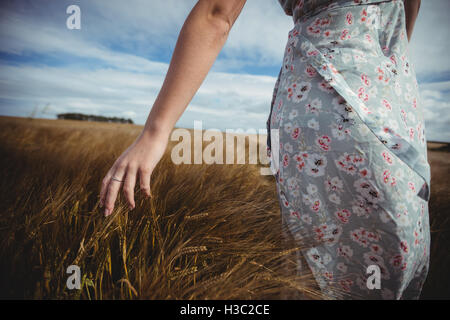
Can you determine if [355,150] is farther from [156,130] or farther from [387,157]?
[156,130]

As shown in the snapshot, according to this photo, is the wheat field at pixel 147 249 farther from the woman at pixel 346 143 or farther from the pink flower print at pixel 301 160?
the pink flower print at pixel 301 160

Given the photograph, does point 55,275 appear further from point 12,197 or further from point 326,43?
point 326,43

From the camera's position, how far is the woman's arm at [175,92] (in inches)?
17.9

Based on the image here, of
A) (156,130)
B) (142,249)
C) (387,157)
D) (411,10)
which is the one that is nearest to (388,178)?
(387,157)

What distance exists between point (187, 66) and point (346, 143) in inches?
16.8

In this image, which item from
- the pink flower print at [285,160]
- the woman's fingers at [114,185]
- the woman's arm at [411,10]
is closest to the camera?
the woman's fingers at [114,185]

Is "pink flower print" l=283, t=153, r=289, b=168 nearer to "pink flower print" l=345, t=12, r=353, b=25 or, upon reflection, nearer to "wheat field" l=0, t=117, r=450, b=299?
"wheat field" l=0, t=117, r=450, b=299

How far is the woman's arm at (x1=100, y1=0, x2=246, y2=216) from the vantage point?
0.46 m

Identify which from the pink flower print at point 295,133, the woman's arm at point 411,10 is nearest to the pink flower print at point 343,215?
the pink flower print at point 295,133

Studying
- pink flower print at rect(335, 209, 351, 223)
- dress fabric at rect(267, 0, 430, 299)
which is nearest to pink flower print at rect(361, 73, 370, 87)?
dress fabric at rect(267, 0, 430, 299)

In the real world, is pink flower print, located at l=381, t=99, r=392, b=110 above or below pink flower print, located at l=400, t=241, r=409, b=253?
above

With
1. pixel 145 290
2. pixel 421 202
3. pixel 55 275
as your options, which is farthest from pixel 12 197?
pixel 421 202

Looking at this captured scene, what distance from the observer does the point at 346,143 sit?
0.58 m

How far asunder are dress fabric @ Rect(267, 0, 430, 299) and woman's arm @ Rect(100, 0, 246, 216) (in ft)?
1.00
